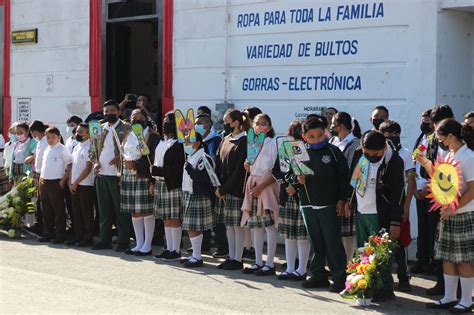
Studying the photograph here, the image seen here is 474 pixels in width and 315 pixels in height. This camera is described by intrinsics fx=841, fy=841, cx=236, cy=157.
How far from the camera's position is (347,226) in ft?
29.7

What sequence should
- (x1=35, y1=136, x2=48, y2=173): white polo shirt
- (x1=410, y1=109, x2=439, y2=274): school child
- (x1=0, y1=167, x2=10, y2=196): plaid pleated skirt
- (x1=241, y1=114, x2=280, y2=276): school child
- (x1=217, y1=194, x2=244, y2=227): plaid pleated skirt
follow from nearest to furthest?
(x1=410, y1=109, x2=439, y2=274): school child < (x1=241, y1=114, x2=280, y2=276): school child < (x1=217, y1=194, x2=244, y2=227): plaid pleated skirt < (x1=35, y1=136, x2=48, y2=173): white polo shirt < (x1=0, y1=167, x2=10, y2=196): plaid pleated skirt

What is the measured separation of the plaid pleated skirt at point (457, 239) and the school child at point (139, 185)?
440 cm

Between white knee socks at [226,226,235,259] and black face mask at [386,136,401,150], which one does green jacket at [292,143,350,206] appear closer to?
black face mask at [386,136,401,150]

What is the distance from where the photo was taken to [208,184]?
1008 centimetres

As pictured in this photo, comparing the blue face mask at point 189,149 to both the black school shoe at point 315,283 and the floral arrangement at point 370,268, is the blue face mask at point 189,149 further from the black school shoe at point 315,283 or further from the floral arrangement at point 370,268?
the floral arrangement at point 370,268

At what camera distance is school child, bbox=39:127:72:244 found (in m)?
12.0

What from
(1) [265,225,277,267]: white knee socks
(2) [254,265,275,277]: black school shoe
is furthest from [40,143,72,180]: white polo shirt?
(2) [254,265,275,277]: black school shoe

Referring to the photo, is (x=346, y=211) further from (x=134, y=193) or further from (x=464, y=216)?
(x=134, y=193)

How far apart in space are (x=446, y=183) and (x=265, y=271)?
273cm

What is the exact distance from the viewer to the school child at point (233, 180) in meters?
9.80

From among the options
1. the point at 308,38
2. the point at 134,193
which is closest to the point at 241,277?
the point at 134,193

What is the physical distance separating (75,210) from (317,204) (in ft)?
15.0

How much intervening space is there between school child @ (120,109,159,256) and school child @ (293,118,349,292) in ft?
9.19

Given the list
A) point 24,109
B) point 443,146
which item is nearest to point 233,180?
point 443,146
